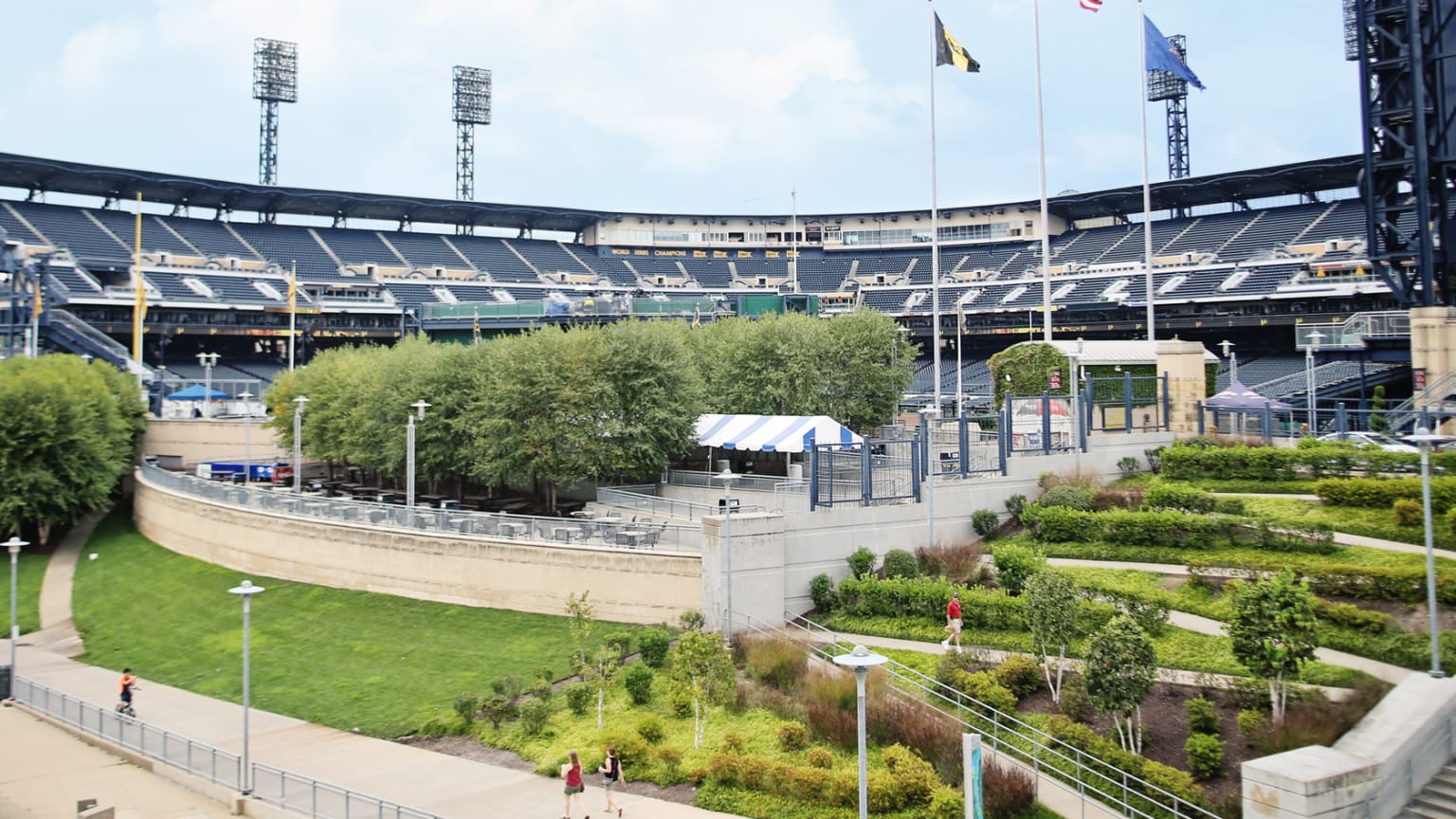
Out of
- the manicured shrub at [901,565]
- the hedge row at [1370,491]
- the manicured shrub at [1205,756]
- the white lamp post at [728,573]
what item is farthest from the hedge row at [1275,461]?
the manicured shrub at [1205,756]

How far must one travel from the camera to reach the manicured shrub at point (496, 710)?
2216cm

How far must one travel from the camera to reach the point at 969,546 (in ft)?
91.1

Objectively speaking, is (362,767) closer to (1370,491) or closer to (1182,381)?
(1370,491)

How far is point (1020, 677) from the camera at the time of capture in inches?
761

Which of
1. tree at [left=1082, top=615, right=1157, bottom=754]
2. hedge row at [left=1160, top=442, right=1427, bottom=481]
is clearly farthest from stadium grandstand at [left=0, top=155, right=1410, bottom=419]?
tree at [left=1082, top=615, right=1157, bottom=754]

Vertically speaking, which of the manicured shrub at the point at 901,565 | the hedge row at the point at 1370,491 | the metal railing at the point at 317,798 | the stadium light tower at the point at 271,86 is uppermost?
the stadium light tower at the point at 271,86

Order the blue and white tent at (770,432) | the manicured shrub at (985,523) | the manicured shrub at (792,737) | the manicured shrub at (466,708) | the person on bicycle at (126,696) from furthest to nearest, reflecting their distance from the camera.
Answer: the blue and white tent at (770,432) < the manicured shrub at (985,523) < the person on bicycle at (126,696) < the manicured shrub at (466,708) < the manicured shrub at (792,737)

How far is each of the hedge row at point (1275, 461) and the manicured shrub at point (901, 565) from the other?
9621 millimetres

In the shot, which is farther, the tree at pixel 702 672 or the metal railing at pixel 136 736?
the tree at pixel 702 672

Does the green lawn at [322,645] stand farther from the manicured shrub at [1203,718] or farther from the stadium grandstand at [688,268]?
the stadium grandstand at [688,268]

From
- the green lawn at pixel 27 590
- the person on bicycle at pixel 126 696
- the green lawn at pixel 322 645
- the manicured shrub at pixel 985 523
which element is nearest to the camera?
the person on bicycle at pixel 126 696

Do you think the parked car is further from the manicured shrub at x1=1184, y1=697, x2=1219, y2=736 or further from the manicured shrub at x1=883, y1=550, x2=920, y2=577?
the manicured shrub at x1=1184, y1=697, x2=1219, y2=736

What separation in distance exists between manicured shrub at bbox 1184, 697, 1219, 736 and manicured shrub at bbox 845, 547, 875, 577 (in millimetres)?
11039

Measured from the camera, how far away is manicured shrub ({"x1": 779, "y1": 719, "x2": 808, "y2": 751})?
18953 millimetres
